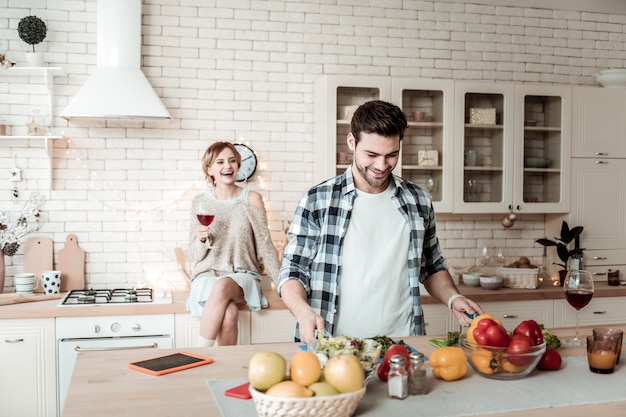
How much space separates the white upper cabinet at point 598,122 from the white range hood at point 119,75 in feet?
9.76

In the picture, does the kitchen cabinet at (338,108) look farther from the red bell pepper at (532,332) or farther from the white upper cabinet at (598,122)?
the red bell pepper at (532,332)

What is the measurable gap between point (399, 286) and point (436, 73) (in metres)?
2.84

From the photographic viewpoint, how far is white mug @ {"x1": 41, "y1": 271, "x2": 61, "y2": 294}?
14.8ft

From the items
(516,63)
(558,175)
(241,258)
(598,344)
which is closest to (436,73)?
Answer: (516,63)

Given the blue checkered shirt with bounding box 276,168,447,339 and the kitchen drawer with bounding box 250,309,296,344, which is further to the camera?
the kitchen drawer with bounding box 250,309,296,344

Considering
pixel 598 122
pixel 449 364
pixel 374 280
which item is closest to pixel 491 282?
pixel 598 122

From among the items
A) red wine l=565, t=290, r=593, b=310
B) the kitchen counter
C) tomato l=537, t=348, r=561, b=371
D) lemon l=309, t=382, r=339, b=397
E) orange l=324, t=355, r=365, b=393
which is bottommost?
the kitchen counter

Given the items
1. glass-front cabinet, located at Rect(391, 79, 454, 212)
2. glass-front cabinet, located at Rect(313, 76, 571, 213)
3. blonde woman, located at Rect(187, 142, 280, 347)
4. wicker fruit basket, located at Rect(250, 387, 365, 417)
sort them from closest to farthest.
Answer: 1. wicker fruit basket, located at Rect(250, 387, 365, 417)
2. blonde woman, located at Rect(187, 142, 280, 347)
3. glass-front cabinet, located at Rect(313, 76, 571, 213)
4. glass-front cabinet, located at Rect(391, 79, 454, 212)

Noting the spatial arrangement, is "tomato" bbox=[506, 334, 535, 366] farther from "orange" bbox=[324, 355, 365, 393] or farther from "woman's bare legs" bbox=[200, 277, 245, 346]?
"woman's bare legs" bbox=[200, 277, 245, 346]

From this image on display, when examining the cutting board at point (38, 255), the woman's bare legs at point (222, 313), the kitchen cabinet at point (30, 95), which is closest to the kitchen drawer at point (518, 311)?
the woman's bare legs at point (222, 313)

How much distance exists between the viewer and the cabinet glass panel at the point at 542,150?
17.0 ft

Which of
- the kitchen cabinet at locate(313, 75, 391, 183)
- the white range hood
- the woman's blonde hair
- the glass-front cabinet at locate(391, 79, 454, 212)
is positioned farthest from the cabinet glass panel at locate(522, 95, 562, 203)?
the white range hood

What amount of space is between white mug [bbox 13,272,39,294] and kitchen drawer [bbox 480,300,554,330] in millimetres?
2939

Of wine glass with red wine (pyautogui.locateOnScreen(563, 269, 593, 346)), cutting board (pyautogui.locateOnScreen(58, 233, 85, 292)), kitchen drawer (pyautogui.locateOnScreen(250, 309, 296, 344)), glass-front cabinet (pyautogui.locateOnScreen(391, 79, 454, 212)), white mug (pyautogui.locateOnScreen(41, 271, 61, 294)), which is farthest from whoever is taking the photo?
glass-front cabinet (pyautogui.locateOnScreen(391, 79, 454, 212))
